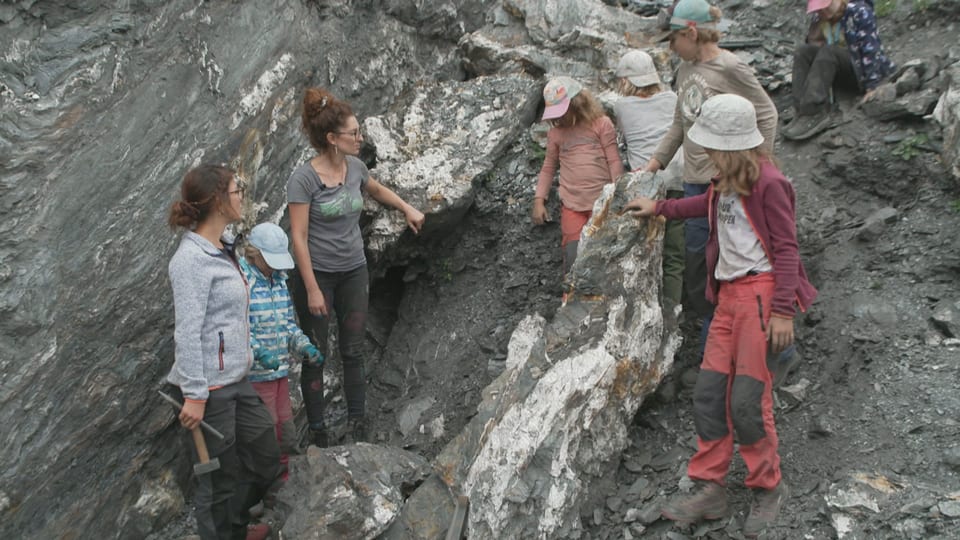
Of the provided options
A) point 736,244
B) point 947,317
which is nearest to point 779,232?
point 736,244

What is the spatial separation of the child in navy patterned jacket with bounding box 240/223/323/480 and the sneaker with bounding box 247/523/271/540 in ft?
1.20

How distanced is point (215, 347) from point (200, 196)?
0.80 m

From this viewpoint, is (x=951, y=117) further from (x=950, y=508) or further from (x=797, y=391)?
(x=950, y=508)

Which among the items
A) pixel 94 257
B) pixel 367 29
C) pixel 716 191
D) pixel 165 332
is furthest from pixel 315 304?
pixel 367 29

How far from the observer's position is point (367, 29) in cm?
699

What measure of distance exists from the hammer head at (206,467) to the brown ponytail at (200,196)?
49.3 inches

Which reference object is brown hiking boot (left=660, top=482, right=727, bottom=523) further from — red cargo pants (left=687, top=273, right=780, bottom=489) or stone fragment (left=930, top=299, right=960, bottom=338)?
stone fragment (left=930, top=299, right=960, bottom=338)

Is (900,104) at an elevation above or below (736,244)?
below

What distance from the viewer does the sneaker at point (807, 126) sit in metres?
6.54

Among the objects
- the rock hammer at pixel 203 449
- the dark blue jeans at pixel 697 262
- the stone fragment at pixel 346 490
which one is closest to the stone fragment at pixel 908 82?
the dark blue jeans at pixel 697 262

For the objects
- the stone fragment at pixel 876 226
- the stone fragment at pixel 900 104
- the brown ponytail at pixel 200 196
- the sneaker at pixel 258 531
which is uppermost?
the brown ponytail at pixel 200 196

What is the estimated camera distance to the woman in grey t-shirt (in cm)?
504

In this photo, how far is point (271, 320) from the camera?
462 cm

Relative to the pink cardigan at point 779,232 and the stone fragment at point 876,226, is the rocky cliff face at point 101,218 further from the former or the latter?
the stone fragment at point 876,226
